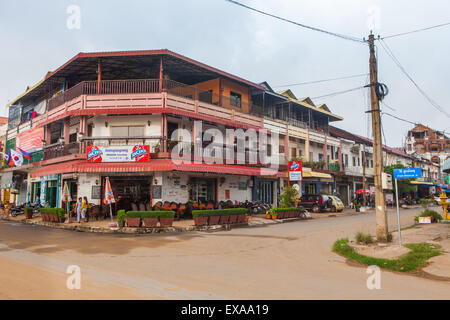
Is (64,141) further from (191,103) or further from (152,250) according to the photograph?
(152,250)

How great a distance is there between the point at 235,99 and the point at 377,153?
16.3 meters

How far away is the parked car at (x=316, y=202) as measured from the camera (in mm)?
28047

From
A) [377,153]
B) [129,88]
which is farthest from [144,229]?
[129,88]

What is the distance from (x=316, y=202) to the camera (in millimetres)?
28156

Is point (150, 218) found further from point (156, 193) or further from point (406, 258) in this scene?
point (406, 258)

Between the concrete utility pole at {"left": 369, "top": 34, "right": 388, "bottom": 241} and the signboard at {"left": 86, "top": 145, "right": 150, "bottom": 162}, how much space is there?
12.3m

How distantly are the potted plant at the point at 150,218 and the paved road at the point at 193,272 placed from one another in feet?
9.99

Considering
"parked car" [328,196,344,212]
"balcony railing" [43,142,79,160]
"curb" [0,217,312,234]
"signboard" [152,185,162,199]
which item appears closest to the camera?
"curb" [0,217,312,234]

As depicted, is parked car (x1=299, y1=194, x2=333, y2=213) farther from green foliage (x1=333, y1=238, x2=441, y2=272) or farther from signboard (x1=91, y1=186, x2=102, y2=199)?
green foliage (x1=333, y1=238, x2=441, y2=272)

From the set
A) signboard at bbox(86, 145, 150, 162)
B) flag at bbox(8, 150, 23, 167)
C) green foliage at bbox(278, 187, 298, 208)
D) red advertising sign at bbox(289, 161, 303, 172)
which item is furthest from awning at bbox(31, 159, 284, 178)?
flag at bbox(8, 150, 23, 167)

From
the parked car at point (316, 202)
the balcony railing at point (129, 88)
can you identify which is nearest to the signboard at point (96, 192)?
the balcony railing at point (129, 88)

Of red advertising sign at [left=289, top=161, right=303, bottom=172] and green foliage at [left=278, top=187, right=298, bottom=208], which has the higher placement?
red advertising sign at [left=289, top=161, right=303, bottom=172]

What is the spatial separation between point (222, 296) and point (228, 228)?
38.7ft

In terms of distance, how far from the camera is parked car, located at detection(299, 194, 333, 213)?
28.0 metres
